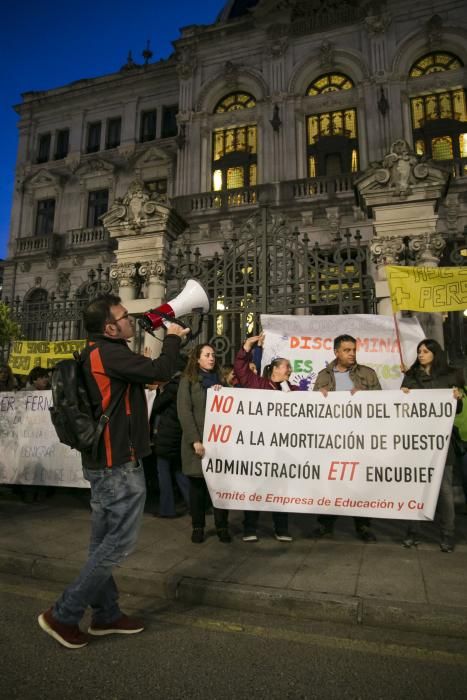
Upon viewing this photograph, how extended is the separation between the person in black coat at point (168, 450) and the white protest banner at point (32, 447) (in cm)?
116

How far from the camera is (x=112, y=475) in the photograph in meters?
2.91

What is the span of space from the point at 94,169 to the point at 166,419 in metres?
21.5

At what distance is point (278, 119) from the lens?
1898 centimetres

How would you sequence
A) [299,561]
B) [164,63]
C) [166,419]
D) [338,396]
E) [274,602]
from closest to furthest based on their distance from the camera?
[274,602]
[299,561]
[338,396]
[166,419]
[164,63]

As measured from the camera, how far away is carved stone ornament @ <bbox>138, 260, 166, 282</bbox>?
26.4 ft

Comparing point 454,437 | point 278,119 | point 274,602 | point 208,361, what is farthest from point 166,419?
point 278,119

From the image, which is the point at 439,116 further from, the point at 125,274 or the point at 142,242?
the point at 125,274

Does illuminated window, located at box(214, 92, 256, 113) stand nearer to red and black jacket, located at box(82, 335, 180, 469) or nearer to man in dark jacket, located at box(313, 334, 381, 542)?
man in dark jacket, located at box(313, 334, 381, 542)

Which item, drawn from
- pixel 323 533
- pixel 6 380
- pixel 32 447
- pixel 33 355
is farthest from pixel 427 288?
pixel 33 355

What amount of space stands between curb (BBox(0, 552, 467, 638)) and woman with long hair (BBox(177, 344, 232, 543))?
113 centimetres

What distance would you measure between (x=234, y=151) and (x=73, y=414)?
1960 centimetres

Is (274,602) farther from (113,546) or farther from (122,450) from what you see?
(122,450)

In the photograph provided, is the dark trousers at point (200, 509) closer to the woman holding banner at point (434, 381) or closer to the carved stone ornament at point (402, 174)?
the woman holding banner at point (434, 381)

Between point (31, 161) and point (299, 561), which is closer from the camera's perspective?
point (299, 561)
